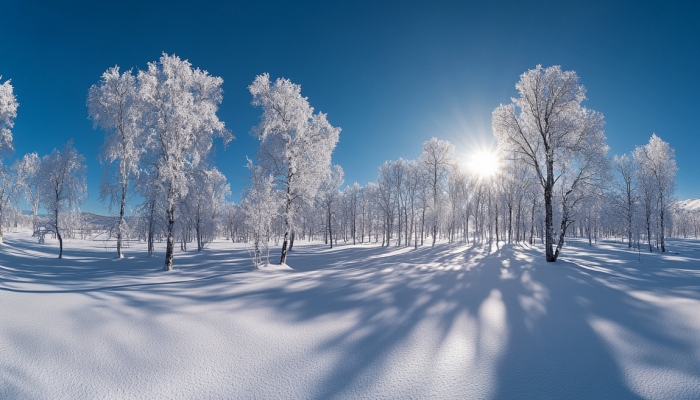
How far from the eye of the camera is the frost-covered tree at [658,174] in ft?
85.8

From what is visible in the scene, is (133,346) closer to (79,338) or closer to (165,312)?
(79,338)

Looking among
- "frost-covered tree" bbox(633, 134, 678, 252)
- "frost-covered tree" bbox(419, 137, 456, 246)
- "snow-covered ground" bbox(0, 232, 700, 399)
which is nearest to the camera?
"snow-covered ground" bbox(0, 232, 700, 399)

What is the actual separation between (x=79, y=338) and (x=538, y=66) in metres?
21.0

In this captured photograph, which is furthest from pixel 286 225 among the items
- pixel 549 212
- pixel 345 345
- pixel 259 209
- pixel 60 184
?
pixel 60 184

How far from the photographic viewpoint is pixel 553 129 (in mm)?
14148

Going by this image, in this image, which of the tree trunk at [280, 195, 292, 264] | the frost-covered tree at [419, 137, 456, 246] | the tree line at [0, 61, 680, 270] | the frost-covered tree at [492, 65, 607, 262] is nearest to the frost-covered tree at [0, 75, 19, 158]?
the tree line at [0, 61, 680, 270]

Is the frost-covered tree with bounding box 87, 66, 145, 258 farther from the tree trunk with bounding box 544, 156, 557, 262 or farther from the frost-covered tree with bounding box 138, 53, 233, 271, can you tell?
the tree trunk with bounding box 544, 156, 557, 262

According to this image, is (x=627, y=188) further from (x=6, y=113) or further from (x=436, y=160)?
(x=6, y=113)

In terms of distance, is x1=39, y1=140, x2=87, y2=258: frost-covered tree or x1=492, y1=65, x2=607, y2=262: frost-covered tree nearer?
x1=492, y1=65, x2=607, y2=262: frost-covered tree

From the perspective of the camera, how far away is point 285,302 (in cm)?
616

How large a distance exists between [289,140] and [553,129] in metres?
15.0

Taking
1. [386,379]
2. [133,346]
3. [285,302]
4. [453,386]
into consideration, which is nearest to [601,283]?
[453,386]

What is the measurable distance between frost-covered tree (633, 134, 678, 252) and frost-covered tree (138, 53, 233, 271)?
41412 millimetres

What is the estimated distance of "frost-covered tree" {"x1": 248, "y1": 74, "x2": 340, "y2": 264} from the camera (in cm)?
1425
